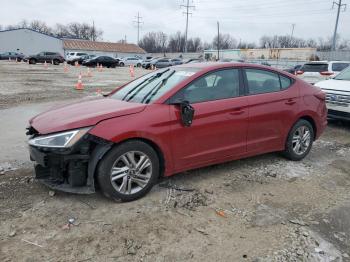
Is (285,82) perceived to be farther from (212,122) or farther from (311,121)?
(212,122)

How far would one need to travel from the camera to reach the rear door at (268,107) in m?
5.14

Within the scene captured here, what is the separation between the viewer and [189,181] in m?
4.87

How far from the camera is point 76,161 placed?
391 cm

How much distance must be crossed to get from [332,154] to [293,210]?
9.19ft

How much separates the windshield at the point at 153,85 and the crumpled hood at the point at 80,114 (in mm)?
224

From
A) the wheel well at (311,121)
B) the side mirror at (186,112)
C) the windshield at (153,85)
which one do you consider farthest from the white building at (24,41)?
the side mirror at (186,112)

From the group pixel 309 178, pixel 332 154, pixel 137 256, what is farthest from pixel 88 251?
pixel 332 154

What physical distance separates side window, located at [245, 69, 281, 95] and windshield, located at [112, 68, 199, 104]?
0.90 meters

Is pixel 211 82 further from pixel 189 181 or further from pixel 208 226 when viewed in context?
pixel 208 226

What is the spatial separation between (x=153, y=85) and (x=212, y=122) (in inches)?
38.9

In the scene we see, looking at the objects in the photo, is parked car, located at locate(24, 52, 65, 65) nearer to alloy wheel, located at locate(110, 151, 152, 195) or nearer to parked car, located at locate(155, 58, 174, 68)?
parked car, located at locate(155, 58, 174, 68)

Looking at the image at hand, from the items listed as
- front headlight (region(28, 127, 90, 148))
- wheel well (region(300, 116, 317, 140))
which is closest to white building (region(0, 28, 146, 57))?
wheel well (region(300, 116, 317, 140))

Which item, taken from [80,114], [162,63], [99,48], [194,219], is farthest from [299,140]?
[99,48]

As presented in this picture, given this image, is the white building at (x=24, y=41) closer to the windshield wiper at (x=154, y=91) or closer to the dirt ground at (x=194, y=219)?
the dirt ground at (x=194, y=219)
